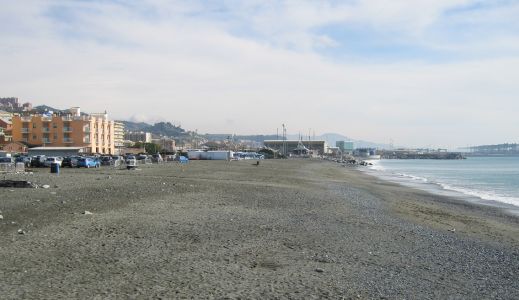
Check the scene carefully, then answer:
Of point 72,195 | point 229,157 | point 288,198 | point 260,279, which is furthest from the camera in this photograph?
point 229,157

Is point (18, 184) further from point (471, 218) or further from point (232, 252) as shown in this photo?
point (471, 218)

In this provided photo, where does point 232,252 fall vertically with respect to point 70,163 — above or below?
below

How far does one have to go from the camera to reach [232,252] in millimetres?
10805

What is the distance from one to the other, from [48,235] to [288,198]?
13796mm

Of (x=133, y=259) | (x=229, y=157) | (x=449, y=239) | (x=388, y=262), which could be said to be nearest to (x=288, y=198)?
(x=449, y=239)

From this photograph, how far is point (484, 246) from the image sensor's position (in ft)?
46.7

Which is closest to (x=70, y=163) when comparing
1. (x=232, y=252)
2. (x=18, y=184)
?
(x=18, y=184)

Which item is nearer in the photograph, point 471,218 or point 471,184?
point 471,218

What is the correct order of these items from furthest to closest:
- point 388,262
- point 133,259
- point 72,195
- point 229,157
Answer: point 229,157 < point 72,195 < point 388,262 < point 133,259

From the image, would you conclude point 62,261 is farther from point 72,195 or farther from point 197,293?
point 72,195

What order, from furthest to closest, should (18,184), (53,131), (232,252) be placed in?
(53,131) → (18,184) → (232,252)

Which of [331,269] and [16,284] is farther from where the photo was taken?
[331,269]

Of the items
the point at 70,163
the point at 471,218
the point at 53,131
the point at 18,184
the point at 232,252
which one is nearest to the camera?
the point at 232,252

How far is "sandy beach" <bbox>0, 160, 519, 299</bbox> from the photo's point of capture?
322 inches
